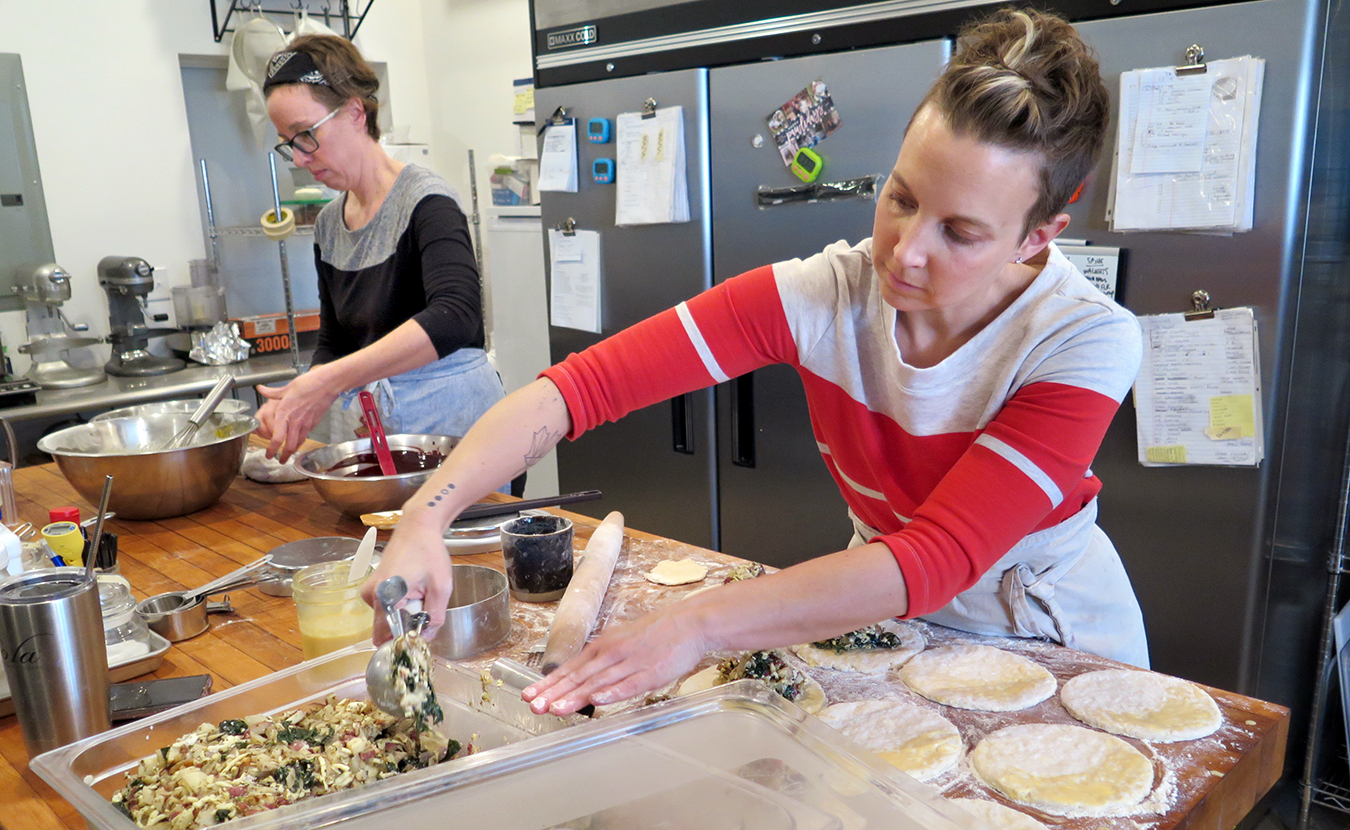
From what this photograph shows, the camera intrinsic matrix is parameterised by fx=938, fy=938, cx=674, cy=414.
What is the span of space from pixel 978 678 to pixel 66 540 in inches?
56.4

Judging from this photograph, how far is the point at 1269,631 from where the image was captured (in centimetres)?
204

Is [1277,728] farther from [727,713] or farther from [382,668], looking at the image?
[382,668]

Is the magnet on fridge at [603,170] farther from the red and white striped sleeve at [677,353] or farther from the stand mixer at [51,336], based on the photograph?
the stand mixer at [51,336]

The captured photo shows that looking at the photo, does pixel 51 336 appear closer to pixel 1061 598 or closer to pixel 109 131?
pixel 109 131

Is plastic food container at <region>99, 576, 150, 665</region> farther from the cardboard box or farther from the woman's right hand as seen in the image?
the cardboard box

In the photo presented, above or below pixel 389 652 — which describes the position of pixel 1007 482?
above

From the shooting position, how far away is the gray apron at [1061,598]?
1334 mm

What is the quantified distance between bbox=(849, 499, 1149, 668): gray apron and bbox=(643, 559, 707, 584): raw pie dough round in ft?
0.99

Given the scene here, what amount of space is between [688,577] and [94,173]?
3591 mm

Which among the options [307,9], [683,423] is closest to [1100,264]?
[683,423]

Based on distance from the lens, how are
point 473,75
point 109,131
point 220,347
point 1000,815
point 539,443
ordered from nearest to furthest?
1. point 1000,815
2. point 539,443
3. point 109,131
4. point 220,347
5. point 473,75

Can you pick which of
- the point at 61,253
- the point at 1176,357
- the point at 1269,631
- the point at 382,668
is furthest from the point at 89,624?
the point at 61,253

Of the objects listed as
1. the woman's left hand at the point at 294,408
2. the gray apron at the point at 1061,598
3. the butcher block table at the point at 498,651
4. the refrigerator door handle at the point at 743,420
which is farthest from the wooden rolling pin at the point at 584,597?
the refrigerator door handle at the point at 743,420

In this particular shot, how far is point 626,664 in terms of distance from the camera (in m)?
0.97
